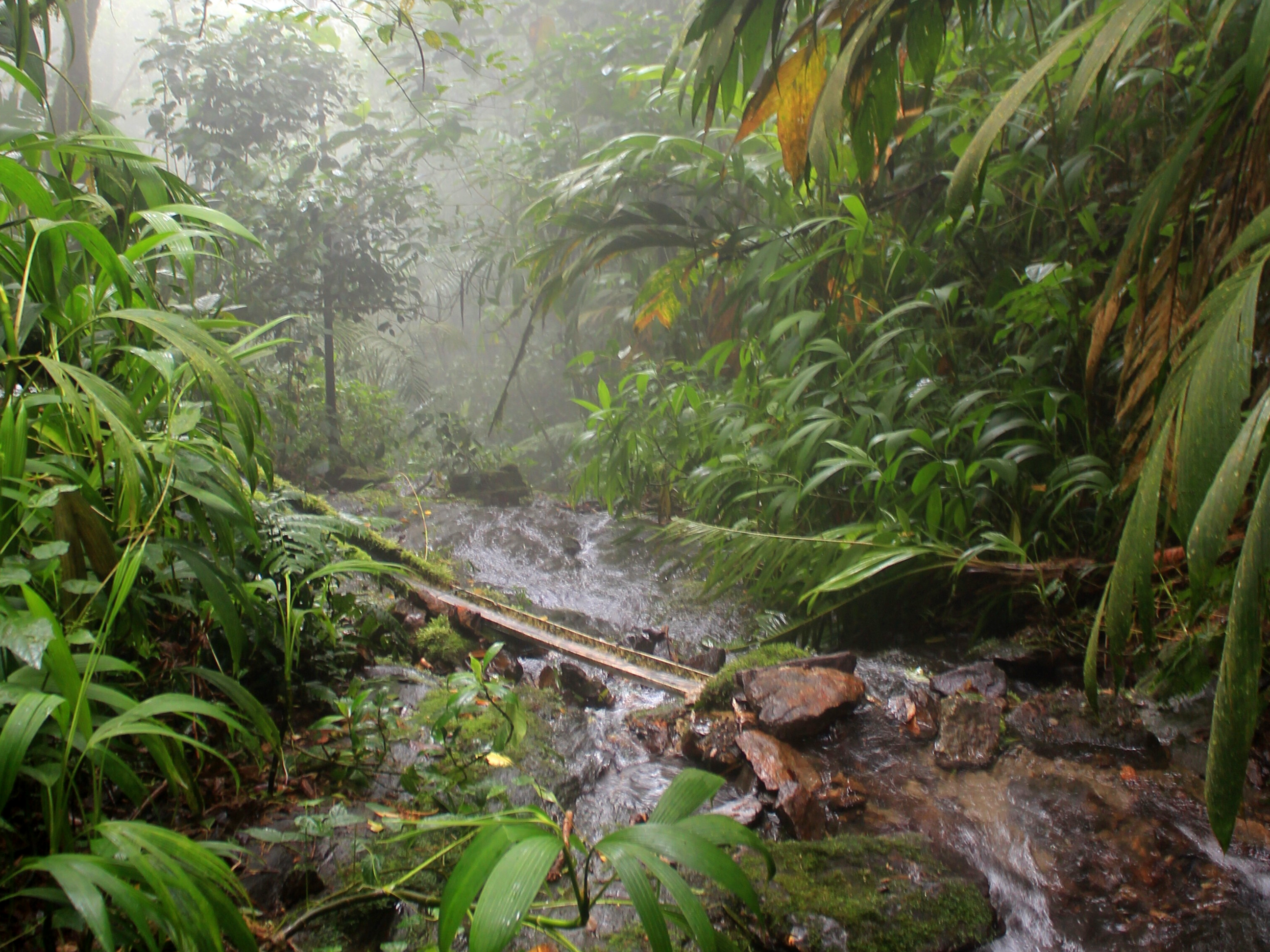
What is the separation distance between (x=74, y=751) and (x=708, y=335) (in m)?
3.26

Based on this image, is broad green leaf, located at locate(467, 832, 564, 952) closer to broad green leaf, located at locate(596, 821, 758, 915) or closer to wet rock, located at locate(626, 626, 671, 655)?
broad green leaf, located at locate(596, 821, 758, 915)

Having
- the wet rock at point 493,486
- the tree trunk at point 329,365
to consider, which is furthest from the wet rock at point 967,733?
the tree trunk at point 329,365

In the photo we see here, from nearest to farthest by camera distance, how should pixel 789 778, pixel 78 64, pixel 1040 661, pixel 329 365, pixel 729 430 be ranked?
pixel 789 778
pixel 1040 661
pixel 729 430
pixel 78 64
pixel 329 365

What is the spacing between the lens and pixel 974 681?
1891mm

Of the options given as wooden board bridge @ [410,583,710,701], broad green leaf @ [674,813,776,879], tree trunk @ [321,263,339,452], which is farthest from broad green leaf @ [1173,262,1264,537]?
tree trunk @ [321,263,339,452]

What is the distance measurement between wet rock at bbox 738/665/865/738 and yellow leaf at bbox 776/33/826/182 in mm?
1274

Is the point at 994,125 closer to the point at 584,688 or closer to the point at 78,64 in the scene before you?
the point at 584,688

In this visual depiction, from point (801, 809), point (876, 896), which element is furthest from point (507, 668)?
point (876, 896)

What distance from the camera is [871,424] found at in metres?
2.31

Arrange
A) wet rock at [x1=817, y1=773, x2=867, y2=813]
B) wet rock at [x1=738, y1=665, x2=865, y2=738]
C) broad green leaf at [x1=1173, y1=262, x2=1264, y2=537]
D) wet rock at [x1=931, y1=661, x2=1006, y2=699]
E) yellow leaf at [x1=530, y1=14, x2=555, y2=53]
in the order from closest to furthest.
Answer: broad green leaf at [x1=1173, y1=262, x2=1264, y2=537] → wet rock at [x1=817, y1=773, x2=867, y2=813] → wet rock at [x1=738, y1=665, x2=865, y2=738] → wet rock at [x1=931, y1=661, x2=1006, y2=699] → yellow leaf at [x1=530, y1=14, x2=555, y2=53]

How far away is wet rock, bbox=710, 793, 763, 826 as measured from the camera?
1424 mm

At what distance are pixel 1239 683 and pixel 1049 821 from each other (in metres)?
0.91

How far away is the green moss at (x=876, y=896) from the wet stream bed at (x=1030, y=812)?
0.13 ft

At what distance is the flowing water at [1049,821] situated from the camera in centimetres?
114
